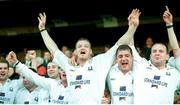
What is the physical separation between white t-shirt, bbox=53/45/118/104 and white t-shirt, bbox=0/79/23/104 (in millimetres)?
1386

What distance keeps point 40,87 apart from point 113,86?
1.50 metres

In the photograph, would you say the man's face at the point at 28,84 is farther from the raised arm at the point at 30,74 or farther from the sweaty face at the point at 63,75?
the sweaty face at the point at 63,75

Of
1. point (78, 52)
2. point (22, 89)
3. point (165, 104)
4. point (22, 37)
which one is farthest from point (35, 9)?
point (165, 104)

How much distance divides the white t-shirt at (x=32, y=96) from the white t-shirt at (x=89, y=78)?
988mm

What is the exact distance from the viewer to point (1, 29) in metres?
11.7

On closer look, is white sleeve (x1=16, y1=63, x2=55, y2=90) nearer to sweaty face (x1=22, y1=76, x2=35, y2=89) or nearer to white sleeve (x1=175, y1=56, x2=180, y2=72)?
sweaty face (x1=22, y1=76, x2=35, y2=89)

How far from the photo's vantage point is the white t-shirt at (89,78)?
5379mm

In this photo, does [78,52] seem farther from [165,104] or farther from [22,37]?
[22,37]

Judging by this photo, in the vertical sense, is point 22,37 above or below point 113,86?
above

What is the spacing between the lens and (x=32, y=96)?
6.67 m

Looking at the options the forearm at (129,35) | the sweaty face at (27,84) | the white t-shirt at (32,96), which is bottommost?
the white t-shirt at (32,96)

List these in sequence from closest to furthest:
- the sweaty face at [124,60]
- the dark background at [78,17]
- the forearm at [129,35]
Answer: the sweaty face at [124,60]
the forearm at [129,35]
the dark background at [78,17]

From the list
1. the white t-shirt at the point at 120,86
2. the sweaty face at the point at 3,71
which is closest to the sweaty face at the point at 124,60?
the white t-shirt at the point at 120,86

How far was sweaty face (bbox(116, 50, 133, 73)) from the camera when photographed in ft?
17.4
